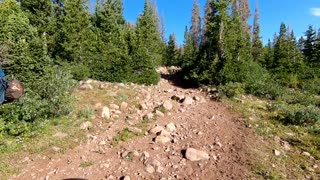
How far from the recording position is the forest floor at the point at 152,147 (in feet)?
30.7

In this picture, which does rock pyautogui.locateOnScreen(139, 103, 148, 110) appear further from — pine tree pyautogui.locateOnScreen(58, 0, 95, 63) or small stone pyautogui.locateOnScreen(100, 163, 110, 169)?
pine tree pyautogui.locateOnScreen(58, 0, 95, 63)

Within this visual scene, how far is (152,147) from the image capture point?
1108cm

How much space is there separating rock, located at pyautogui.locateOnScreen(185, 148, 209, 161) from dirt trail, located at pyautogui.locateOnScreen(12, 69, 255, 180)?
16cm

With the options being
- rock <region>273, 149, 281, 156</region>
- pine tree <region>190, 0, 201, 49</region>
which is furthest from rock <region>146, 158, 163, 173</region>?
pine tree <region>190, 0, 201, 49</region>

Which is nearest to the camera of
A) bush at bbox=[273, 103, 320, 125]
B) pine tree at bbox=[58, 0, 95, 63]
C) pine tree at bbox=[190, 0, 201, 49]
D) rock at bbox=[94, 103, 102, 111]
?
bush at bbox=[273, 103, 320, 125]

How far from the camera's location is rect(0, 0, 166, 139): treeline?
544 inches

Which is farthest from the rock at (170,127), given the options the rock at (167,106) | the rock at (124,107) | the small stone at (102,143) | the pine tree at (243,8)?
the pine tree at (243,8)

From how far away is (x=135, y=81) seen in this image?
24.5 m

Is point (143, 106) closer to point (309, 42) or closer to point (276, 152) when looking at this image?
point (276, 152)

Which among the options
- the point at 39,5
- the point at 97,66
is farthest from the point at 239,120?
the point at 39,5

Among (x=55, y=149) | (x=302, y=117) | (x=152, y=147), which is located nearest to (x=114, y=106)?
(x=55, y=149)

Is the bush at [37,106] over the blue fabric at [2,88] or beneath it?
beneath

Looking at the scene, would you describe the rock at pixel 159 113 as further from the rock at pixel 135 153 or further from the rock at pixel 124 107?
the rock at pixel 135 153

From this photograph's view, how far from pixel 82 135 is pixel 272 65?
102ft
